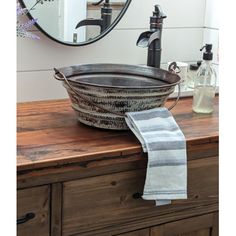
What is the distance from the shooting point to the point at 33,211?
1172 mm

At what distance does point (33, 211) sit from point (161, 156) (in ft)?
1.18

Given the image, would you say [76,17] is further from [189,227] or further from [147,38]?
[189,227]

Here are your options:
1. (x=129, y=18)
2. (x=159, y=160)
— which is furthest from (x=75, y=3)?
(x=159, y=160)

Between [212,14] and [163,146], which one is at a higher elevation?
[212,14]

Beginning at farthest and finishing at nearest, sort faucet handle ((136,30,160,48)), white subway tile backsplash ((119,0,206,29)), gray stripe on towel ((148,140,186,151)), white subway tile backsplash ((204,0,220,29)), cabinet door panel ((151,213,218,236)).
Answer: white subway tile backsplash ((204,0,220,29)) → white subway tile backsplash ((119,0,206,29)) → faucet handle ((136,30,160,48)) → cabinet door panel ((151,213,218,236)) → gray stripe on towel ((148,140,186,151))

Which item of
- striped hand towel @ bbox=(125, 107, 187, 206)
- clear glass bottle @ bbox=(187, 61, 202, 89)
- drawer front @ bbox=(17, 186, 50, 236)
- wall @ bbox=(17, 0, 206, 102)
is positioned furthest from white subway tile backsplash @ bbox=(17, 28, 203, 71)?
drawer front @ bbox=(17, 186, 50, 236)

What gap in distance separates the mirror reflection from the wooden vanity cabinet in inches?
12.2

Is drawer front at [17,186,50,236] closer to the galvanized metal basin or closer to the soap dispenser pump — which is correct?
the galvanized metal basin

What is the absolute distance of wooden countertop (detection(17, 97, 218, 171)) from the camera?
3.85 feet

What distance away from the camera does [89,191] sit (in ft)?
4.07

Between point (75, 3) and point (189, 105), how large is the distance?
0.55m

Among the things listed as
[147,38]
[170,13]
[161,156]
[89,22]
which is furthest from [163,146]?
[170,13]

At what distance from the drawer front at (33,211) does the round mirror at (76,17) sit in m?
0.69
